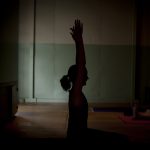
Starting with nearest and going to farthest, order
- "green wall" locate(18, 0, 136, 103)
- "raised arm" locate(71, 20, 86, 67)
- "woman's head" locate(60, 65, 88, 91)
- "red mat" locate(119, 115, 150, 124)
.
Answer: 1. "raised arm" locate(71, 20, 86, 67)
2. "woman's head" locate(60, 65, 88, 91)
3. "red mat" locate(119, 115, 150, 124)
4. "green wall" locate(18, 0, 136, 103)

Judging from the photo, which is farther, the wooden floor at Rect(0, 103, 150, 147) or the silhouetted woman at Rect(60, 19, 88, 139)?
the wooden floor at Rect(0, 103, 150, 147)

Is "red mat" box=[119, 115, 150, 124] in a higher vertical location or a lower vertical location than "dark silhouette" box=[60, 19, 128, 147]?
lower

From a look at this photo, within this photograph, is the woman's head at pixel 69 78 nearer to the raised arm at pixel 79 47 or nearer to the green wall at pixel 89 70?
the raised arm at pixel 79 47

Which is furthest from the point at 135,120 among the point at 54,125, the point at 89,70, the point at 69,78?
the point at 69,78

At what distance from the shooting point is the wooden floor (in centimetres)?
411

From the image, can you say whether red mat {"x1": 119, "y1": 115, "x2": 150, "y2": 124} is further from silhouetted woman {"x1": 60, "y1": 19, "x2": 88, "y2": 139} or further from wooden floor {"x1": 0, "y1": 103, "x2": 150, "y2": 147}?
silhouetted woman {"x1": 60, "y1": 19, "x2": 88, "y2": 139}

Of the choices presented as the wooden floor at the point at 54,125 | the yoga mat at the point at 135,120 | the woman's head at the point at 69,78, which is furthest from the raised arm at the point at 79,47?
the yoga mat at the point at 135,120

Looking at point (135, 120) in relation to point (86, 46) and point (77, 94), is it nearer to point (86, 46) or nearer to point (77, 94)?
point (86, 46)

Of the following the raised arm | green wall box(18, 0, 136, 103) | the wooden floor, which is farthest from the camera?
green wall box(18, 0, 136, 103)

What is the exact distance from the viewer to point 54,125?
4.91m

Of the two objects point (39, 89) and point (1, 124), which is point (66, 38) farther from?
point (1, 124)

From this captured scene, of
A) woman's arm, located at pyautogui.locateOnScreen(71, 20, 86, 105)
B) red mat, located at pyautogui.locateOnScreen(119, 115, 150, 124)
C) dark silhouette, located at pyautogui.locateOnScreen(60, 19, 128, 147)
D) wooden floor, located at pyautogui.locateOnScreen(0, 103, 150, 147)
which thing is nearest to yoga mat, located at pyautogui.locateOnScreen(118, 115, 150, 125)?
red mat, located at pyautogui.locateOnScreen(119, 115, 150, 124)

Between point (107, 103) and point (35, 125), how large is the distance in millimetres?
2998

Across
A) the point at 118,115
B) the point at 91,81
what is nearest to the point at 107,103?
the point at 91,81
